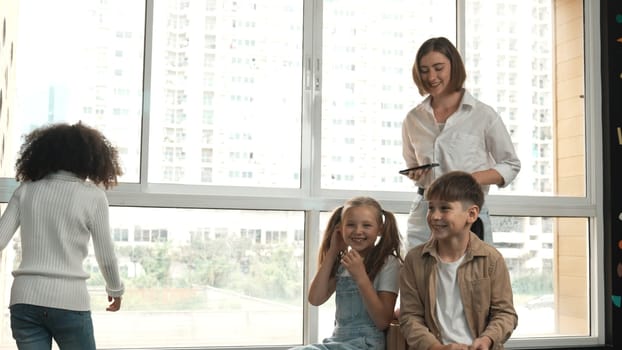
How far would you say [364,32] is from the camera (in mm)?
3439

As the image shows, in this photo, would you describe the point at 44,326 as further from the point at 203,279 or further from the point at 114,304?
the point at 203,279

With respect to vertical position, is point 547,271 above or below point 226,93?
below

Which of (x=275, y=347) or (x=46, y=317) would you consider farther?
(x=275, y=347)

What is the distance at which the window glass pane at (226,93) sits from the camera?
10.5 feet

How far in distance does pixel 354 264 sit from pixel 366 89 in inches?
50.4

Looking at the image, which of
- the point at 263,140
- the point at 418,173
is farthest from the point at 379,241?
the point at 263,140

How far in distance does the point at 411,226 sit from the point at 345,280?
322 millimetres

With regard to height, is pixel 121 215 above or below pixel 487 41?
below

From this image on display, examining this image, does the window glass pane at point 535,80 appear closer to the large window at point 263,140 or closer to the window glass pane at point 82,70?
the large window at point 263,140

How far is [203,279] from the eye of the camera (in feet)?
10.4

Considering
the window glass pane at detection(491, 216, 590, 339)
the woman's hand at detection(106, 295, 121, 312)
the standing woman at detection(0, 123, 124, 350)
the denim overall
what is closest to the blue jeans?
the standing woman at detection(0, 123, 124, 350)

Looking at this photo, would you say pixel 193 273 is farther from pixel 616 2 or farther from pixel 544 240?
pixel 616 2

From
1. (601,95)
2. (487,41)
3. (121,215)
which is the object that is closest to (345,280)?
(121,215)

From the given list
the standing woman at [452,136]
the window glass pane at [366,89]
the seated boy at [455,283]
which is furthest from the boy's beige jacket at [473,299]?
the window glass pane at [366,89]
